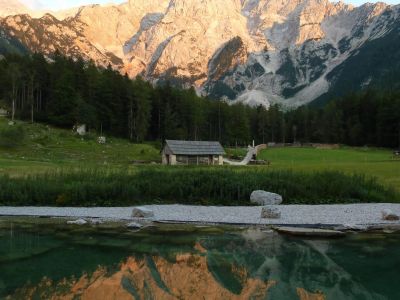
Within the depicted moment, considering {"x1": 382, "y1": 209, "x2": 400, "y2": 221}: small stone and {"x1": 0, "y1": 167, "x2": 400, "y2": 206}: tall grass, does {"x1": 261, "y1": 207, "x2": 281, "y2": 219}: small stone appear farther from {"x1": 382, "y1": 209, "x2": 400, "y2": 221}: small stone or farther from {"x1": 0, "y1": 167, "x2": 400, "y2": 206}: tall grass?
{"x1": 0, "y1": 167, "x2": 400, "y2": 206}: tall grass

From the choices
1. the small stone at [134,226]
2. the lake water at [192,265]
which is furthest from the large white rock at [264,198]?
the small stone at [134,226]

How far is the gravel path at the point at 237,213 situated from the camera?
63.0 ft

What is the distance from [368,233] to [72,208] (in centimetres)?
1514

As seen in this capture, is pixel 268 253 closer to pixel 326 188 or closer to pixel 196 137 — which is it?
pixel 326 188

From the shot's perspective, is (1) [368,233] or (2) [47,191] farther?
(2) [47,191]

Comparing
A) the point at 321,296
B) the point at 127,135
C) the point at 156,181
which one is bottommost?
the point at 321,296

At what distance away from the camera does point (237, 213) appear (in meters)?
21.7

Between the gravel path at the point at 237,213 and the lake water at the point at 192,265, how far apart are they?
6.95 ft

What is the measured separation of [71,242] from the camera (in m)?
15.2

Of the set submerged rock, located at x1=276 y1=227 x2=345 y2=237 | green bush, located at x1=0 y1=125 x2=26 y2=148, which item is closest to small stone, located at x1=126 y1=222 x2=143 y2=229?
submerged rock, located at x1=276 y1=227 x2=345 y2=237

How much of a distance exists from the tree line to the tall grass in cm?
6229

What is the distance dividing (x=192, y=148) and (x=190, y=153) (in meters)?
1.16

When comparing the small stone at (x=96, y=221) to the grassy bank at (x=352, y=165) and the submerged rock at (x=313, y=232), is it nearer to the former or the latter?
the submerged rock at (x=313, y=232)

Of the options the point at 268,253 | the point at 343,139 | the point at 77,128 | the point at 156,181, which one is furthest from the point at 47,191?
the point at 343,139
